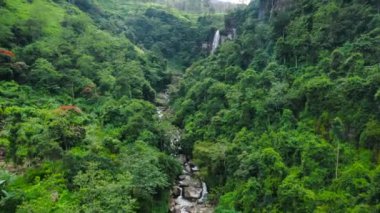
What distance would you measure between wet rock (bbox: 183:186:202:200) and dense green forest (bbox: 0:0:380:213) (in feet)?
7.13

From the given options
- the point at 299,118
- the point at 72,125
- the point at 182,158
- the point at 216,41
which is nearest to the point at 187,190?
the point at 182,158

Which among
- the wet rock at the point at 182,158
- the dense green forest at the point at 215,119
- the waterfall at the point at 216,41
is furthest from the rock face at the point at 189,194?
the waterfall at the point at 216,41

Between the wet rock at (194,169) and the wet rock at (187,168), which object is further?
the wet rock at (187,168)

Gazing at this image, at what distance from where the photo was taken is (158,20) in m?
152

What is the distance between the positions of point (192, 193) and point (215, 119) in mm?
14872

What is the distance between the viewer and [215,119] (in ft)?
216

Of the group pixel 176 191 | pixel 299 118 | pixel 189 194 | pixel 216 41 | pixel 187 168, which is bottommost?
pixel 189 194

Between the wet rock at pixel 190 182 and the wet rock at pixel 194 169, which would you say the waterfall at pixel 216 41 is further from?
the wet rock at pixel 190 182

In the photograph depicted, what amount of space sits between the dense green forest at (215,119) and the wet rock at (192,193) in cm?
217

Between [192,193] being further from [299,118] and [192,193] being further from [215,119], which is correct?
[299,118]

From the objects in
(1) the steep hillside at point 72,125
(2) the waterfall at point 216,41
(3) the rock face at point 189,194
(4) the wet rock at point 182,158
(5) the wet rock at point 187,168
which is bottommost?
(3) the rock face at point 189,194

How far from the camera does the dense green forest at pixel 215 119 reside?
39.7 m

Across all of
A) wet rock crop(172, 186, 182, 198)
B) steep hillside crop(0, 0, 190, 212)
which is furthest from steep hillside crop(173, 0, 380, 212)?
steep hillside crop(0, 0, 190, 212)

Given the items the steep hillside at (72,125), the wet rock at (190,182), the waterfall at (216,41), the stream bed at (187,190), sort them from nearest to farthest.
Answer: the steep hillside at (72,125) < the stream bed at (187,190) < the wet rock at (190,182) < the waterfall at (216,41)
